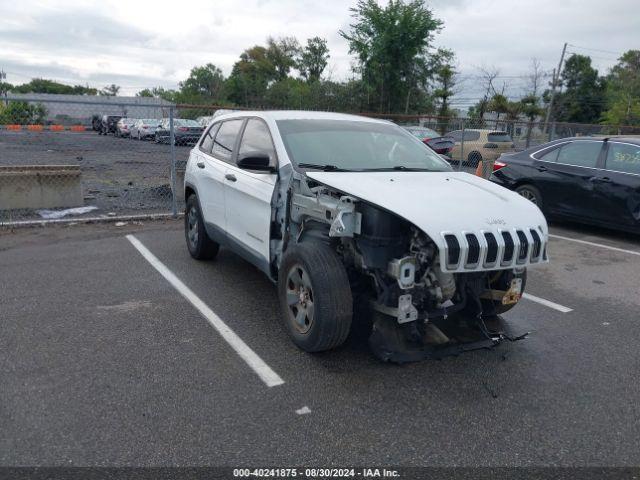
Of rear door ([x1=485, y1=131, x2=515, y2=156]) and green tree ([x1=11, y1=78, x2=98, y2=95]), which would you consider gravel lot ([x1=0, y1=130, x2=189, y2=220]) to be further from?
green tree ([x1=11, y1=78, x2=98, y2=95])

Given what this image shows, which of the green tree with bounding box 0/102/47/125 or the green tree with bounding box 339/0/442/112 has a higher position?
the green tree with bounding box 339/0/442/112

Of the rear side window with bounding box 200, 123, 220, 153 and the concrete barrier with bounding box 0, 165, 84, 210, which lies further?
the concrete barrier with bounding box 0, 165, 84, 210

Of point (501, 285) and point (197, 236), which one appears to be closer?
point (501, 285)

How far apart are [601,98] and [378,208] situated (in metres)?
62.6

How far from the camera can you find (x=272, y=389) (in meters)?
3.41

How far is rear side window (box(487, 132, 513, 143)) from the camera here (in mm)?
16250

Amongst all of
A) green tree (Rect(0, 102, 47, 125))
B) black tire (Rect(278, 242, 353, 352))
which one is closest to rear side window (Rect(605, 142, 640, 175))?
black tire (Rect(278, 242, 353, 352))

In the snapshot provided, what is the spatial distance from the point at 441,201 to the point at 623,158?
230 inches

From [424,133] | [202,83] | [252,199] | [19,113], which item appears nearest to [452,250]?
[252,199]

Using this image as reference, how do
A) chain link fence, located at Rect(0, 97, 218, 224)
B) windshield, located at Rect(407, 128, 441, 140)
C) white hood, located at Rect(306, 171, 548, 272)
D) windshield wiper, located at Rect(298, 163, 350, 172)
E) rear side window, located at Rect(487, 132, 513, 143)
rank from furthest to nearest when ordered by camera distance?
1. windshield, located at Rect(407, 128, 441, 140)
2. rear side window, located at Rect(487, 132, 513, 143)
3. chain link fence, located at Rect(0, 97, 218, 224)
4. windshield wiper, located at Rect(298, 163, 350, 172)
5. white hood, located at Rect(306, 171, 548, 272)

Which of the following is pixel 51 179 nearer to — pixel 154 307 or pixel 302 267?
pixel 154 307

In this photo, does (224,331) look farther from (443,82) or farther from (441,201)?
(443,82)

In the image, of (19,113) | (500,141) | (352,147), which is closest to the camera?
(352,147)

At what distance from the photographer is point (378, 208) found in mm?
3359
